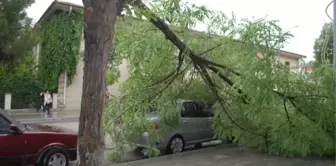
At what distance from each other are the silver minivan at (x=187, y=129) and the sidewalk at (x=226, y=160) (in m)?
0.57

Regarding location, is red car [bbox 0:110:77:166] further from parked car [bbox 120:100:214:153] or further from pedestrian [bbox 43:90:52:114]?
pedestrian [bbox 43:90:52:114]

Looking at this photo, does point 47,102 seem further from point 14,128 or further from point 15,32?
point 14,128

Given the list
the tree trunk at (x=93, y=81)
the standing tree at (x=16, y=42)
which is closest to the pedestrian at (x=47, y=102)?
the standing tree at (x=16, y=42)

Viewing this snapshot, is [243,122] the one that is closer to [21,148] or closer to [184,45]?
[184,45]

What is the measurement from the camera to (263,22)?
613cm

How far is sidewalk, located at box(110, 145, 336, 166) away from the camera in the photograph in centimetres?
822

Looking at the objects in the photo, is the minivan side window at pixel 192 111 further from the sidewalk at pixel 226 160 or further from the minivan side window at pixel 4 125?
Answer: the minivan side window at pixel 4 125

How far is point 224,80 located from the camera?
291 inches

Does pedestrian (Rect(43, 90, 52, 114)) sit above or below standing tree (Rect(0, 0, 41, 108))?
below

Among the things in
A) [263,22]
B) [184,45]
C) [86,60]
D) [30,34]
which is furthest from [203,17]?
[30,34]

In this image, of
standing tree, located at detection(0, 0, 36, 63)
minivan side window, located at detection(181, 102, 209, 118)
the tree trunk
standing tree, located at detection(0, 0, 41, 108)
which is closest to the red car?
minivan side window, located at detection(181, 102, 209, 118)

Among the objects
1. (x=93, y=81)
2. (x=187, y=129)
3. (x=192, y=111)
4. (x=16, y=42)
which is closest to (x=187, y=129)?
(x=187, y=129)

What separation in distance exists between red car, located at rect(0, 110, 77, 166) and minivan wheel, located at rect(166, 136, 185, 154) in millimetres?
Answer: 2853

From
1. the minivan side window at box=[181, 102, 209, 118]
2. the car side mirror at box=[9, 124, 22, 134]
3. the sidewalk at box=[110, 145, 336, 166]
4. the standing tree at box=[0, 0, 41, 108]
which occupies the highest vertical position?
the standing tree at box=[0, 0, 41, 108]
